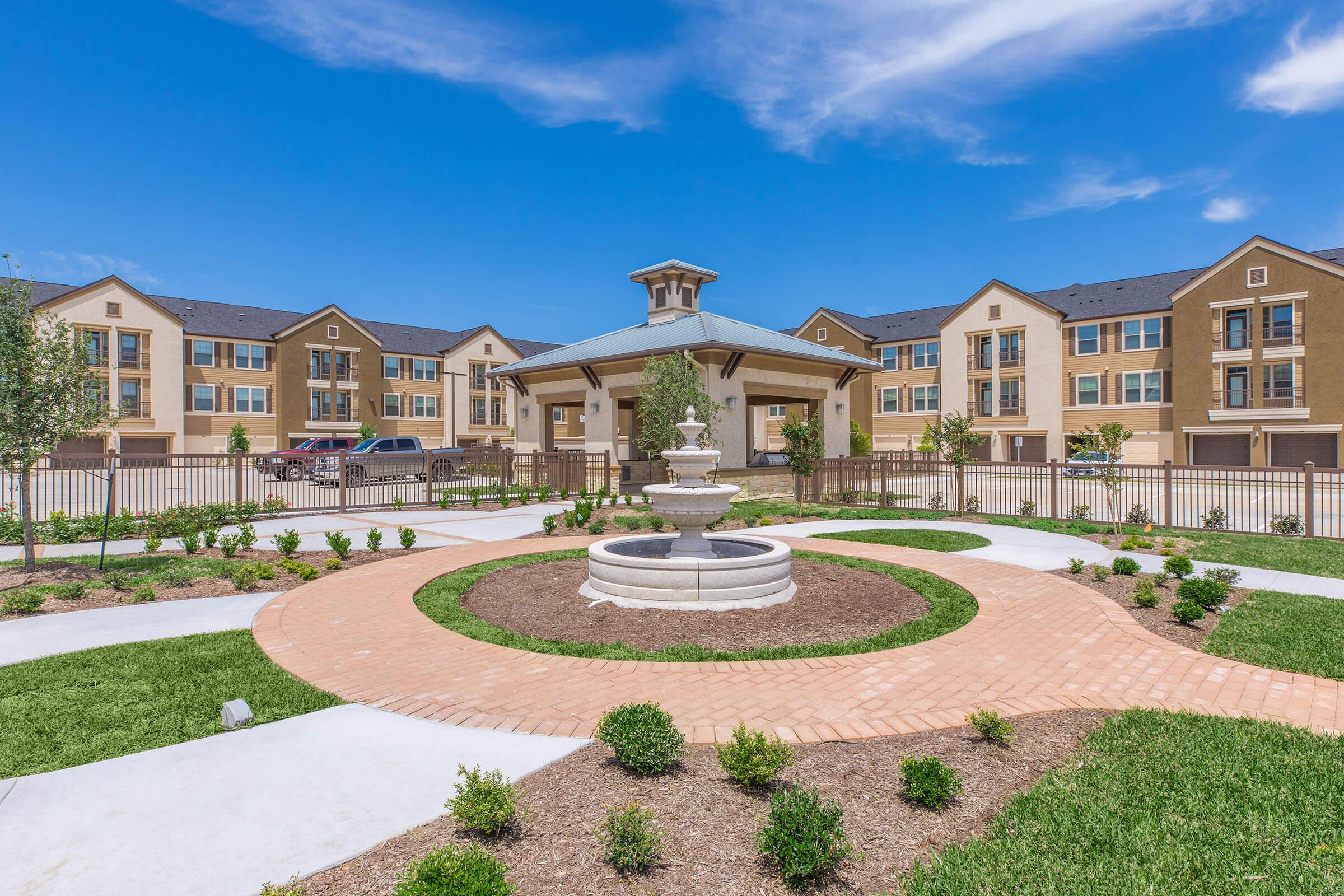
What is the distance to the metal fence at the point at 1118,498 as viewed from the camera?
50.8 feet

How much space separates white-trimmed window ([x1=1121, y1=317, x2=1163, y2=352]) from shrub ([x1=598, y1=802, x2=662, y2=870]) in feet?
158

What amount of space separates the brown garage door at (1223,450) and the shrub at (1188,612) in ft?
128

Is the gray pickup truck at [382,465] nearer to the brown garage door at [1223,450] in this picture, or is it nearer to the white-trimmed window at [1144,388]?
the white-trimmed window at [1144,388]

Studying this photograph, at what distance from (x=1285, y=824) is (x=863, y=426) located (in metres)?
44.7

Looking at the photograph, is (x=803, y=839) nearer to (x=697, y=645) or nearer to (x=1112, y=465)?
(x=697, y=645)

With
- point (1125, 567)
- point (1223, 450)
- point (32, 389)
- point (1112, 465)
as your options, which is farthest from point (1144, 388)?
point (32, 389)

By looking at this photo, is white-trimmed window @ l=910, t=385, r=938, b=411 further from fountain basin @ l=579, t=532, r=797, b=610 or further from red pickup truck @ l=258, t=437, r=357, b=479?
fountain basin @ l=579, t=532, r=797, b=610

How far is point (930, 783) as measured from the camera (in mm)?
3643

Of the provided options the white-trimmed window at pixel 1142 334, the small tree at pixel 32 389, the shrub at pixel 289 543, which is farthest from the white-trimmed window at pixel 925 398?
the small tree at pixel 32 389

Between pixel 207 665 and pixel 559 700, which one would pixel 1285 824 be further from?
pixel 207 665

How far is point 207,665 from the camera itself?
5934mm

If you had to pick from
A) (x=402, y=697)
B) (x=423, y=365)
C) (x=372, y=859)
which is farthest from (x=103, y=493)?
(x=423, y=365)

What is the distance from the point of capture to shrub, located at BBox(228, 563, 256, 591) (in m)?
9.19

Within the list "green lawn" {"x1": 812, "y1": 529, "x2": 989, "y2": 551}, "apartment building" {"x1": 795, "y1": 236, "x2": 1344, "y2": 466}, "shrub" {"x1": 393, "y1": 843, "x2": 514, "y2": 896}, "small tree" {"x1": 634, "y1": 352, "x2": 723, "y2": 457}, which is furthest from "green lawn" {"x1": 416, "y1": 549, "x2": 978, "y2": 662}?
"apartment building" {"x1": 795, "y1": 236, "x2": 1344, "y2": 466}
